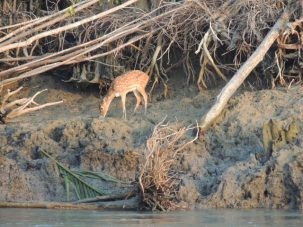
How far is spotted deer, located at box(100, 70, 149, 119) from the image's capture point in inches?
599

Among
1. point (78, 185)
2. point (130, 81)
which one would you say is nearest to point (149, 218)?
point (78, 185)

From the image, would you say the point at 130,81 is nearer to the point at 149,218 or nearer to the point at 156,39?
the point at 156,39

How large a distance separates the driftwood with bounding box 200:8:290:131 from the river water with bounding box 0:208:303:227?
1.93 meters

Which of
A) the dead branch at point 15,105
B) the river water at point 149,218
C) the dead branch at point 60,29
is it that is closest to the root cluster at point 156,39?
the dead branch at point 60,29

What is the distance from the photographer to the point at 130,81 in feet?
49.9

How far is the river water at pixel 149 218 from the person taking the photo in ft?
36.8

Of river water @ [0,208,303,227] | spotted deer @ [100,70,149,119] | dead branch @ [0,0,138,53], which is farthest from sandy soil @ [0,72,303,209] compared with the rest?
dead branch @ [0,0,138,53]

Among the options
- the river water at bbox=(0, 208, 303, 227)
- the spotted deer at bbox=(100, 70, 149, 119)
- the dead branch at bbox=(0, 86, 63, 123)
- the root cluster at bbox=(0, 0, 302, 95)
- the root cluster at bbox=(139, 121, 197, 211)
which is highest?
the root cluster at bbox=(0, 0, 302, 95)

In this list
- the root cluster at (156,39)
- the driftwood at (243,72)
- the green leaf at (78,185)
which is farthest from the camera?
the root cluster at (156,39)

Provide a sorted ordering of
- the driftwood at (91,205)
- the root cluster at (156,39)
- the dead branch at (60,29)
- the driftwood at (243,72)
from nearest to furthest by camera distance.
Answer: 1. the driftwood at (91,205)
2. the driftwood at (243,72)
3. the root cluster at (156,39)
4. the dead branch at (60,29)

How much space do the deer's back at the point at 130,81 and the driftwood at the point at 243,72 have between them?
1.52 metres

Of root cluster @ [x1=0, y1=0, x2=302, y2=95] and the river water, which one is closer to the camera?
the river water

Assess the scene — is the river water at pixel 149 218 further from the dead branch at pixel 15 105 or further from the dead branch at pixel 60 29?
the dead branch at pixel 60 29

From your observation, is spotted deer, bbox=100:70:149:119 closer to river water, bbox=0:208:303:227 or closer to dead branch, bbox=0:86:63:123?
dead branch, bbox=0:86:63:123
